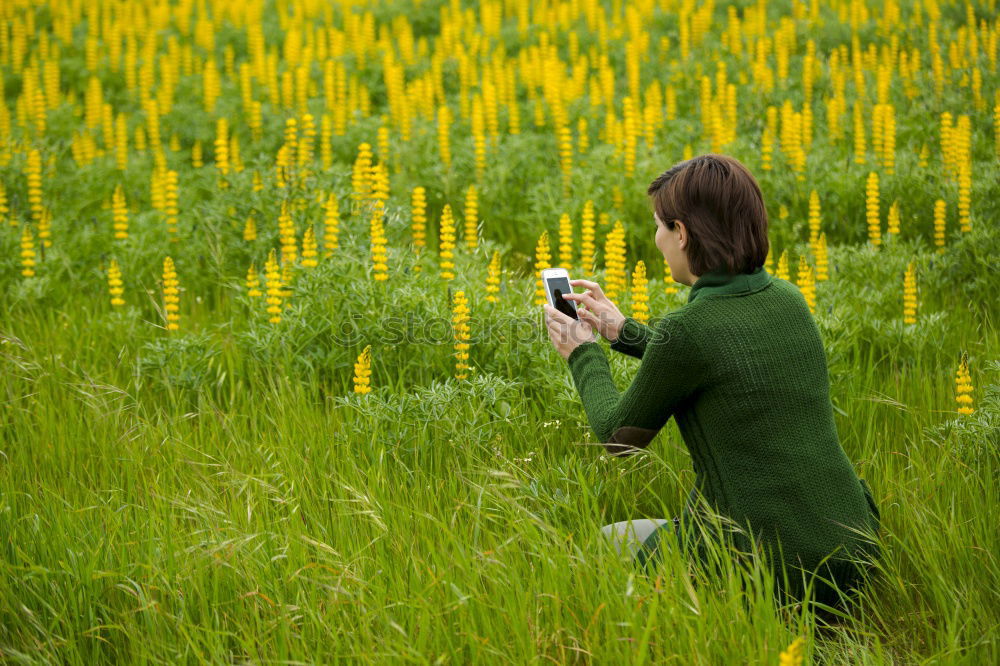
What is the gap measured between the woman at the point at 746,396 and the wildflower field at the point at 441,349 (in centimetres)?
24

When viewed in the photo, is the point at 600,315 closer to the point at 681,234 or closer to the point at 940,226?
the point at 681,234

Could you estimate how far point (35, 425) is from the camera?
184 inches

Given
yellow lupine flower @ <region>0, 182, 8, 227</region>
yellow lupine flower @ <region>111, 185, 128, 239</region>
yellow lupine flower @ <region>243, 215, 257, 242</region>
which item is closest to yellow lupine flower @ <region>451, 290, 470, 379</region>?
yellow lupine flower @ <region>243, 215, 257, 242</region>

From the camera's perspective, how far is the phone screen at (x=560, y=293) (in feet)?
11.5

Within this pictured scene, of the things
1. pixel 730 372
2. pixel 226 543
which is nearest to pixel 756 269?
pixel 730 372

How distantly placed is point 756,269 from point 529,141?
224 inches

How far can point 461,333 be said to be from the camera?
187 inches

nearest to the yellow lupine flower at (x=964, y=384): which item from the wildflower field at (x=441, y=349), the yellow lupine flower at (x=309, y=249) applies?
the wildflower field at (x=441, y=349)

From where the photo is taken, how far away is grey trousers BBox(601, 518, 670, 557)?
314 centimetres

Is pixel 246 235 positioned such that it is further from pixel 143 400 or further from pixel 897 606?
pixel 897 606

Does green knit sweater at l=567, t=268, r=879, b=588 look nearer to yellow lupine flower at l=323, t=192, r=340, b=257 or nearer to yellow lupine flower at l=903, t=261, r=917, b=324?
yellow lupine flower at l=903, t=261, r=917, b=324

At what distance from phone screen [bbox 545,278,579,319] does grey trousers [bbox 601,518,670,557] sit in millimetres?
828

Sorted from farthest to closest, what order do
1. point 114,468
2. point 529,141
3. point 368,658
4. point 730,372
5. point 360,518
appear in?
point 529,141, point 114,468, point 360,518, point 730,372, point 368,658

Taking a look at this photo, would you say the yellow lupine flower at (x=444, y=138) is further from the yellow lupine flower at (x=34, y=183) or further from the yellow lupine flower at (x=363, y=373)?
the yellow lupine flower at (x=363, y=373)
